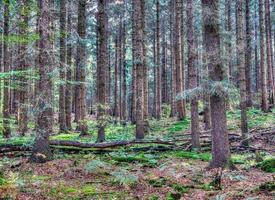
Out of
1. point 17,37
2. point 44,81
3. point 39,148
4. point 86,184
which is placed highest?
point 17,37

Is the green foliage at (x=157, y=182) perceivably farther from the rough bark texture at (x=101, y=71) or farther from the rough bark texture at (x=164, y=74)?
the rough bark texture at (x=164, y=74)

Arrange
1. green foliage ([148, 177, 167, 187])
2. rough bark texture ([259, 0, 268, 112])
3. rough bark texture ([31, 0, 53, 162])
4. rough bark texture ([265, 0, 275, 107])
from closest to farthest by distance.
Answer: green foliage ([148, 177, 167, 187]), rough bark texture ([31, 0, 53, 162]), rough bark texture ([259, 0, 268, 112]), rough bark texture ([265, 0, 275, 107])

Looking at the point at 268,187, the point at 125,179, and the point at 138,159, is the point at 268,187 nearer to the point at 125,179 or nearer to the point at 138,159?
the point at 125,179

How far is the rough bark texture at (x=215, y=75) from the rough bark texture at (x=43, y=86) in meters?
5.10

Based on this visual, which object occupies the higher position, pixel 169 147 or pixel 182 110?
pixel 182 110

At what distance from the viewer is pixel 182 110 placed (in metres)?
24.3

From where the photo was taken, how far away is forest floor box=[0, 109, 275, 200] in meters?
8.43

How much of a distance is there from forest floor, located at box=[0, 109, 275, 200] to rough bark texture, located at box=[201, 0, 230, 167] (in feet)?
1.85

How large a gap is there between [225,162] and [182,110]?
13.5 meters

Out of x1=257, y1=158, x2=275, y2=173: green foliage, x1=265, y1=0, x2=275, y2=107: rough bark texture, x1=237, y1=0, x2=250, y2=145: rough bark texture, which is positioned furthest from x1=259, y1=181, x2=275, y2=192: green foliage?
x1=265, y1=0, x2=275, y2=107: rough bark texture

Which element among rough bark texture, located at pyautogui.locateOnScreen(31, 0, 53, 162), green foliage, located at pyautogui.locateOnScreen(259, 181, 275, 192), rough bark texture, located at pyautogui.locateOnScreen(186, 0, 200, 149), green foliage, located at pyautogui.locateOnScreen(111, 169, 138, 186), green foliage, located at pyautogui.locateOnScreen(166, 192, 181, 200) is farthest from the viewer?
rough bark texture, located at pyautogui.locateOnScreen(186, 0, 200, 149)

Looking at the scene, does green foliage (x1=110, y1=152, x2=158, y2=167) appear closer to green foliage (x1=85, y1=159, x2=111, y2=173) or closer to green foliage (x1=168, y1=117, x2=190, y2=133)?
green foliage (x1=85, y1=159, x2=111, y2=173)

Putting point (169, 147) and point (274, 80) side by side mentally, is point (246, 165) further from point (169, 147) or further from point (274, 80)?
point (274, 80)

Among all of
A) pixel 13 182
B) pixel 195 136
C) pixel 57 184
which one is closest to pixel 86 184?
pixel 57 184
